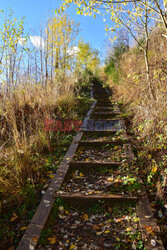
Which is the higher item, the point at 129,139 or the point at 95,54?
the point at 95,54

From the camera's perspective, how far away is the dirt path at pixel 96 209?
2.20 m

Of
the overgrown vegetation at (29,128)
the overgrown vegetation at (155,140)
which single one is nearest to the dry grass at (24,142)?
the overgrown vegetation at (29,128)

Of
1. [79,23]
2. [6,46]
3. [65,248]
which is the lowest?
[65,248]

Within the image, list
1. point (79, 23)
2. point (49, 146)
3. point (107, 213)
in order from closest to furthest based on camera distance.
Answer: point (107, 213), point (49, 146), point (79, 23)

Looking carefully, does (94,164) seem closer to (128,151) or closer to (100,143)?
(128,151)

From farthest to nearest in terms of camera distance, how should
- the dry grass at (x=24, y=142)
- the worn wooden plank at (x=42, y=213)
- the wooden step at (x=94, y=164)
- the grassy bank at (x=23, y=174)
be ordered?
the wooden step at (x=94, y=164)
the dry grass at (x=24, y=142)
the grassy bank at (x=23, y=174)
the worn wooden plank at (x=42, y=213)

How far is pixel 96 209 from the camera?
2.71m

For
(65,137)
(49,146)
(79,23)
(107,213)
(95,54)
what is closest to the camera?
(107,213)

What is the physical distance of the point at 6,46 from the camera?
16.8 ft

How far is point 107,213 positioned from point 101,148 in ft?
6.43

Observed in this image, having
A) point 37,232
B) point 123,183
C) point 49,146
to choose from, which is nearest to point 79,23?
point 49,146

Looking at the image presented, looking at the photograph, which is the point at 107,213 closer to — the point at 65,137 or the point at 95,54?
the point at 65,137

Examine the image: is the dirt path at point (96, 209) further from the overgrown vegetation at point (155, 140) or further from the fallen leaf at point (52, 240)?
the overgrown vegetation at point (155, 140)

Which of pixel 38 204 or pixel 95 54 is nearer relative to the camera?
pixel 38 204
